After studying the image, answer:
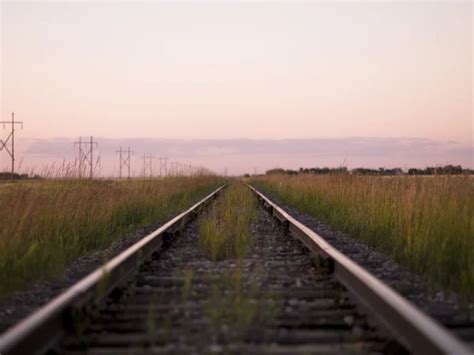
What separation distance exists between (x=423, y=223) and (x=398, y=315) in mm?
3847

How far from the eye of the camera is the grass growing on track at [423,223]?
206 inches

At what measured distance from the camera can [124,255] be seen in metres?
5.30

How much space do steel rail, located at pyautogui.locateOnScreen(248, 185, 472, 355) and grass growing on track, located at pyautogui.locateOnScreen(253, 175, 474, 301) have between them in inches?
35.0

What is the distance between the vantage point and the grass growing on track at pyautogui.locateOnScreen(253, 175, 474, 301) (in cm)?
524

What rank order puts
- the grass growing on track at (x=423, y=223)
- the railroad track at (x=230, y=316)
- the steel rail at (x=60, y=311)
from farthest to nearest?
the grass growing on track at (x=423, y=223)
the railroad track at (x=230, y=316)
the steel rail at (x=60, y=311)

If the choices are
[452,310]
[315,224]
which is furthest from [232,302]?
[315,224]

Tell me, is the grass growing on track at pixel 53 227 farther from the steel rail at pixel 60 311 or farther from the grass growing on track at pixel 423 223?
the grass growing on track at pixel 423 223

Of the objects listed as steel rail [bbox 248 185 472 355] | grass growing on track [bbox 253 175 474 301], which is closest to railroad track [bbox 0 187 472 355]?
steel rail [bbox 248 185 472 355]

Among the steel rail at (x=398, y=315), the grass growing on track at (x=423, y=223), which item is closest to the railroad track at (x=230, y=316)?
the steel rail at (x=398, y=315)

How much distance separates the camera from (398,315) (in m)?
3.16

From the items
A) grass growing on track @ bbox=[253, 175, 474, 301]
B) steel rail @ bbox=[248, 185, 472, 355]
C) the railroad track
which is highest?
grass growing on track @ bbox=[253, 175, 474, 301]

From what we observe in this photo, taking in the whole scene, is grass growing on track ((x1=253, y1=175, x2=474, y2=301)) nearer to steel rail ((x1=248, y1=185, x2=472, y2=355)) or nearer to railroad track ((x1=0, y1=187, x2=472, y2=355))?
steel rail ((x1=248, y1=185, x2=472, y2=355))

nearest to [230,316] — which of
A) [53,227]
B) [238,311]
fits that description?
[238,311]

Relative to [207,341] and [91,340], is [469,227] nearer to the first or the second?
[207,341]
